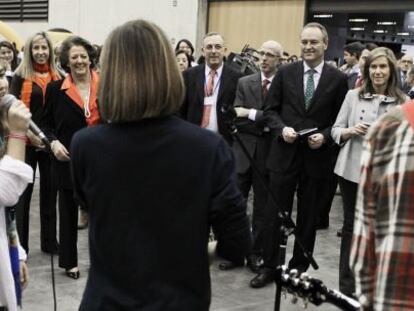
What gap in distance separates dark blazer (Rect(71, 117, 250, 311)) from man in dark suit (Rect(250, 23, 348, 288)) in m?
2.51

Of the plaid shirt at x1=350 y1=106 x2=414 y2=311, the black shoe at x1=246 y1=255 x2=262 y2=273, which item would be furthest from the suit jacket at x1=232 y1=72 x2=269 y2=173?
the plaid shirt at x1=350 y1=106 x2=414 y2=311

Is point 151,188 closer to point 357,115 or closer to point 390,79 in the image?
point 357,115

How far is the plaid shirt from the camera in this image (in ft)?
4.05

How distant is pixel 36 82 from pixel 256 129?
1.80 m

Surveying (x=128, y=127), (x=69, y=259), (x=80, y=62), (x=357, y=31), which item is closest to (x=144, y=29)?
(x=128, y=127)

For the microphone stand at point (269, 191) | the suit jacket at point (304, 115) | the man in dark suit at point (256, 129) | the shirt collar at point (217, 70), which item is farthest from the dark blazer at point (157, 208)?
the shirt collar at point (217, 70)

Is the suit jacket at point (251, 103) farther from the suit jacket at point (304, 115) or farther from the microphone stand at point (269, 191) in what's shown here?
the microphone stand at point (269, 191)

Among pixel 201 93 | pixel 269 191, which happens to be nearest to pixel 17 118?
pixel 269 191

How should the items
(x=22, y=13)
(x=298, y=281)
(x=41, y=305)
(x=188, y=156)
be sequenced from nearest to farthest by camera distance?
(x=188, y=156), (x=298, y=281), (x=41, y=305), (x=22, y=13)

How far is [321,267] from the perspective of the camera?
4941 millimetres

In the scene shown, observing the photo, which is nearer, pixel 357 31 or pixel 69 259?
pixel 69 259

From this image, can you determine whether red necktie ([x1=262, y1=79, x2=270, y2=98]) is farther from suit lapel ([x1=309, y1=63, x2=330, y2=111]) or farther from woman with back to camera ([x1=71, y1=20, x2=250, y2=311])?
woman with back to camera ([x1=71, y1=20, x2=250, y2=311])

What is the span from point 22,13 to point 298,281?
1840cm

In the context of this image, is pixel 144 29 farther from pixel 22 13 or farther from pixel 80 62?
pixel 22 13
